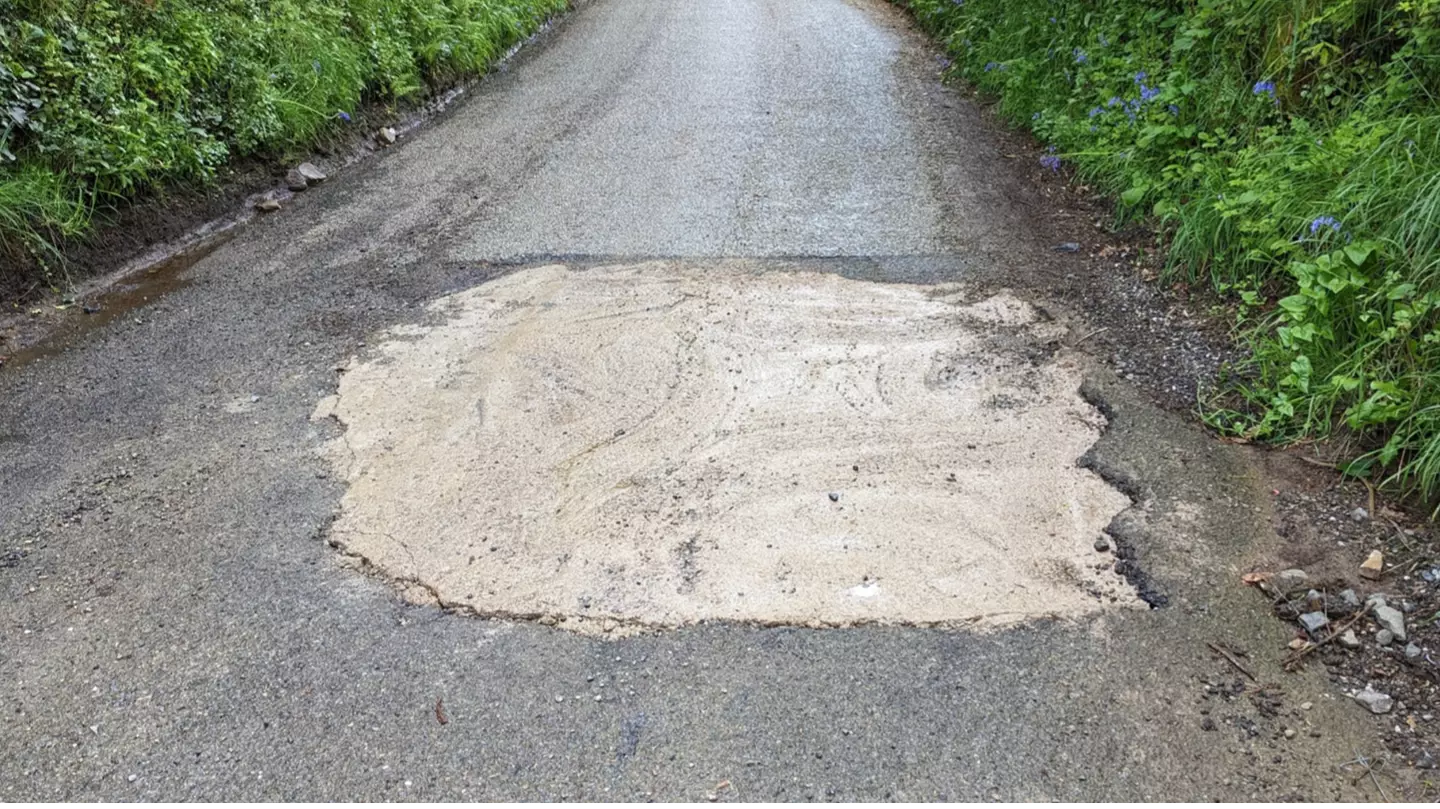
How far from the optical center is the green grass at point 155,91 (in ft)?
14.0

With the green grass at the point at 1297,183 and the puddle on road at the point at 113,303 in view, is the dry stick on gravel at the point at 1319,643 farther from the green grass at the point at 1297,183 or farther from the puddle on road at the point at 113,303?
the puddle on road at the point at 113,303

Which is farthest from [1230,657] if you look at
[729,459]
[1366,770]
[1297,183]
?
[1297,183]

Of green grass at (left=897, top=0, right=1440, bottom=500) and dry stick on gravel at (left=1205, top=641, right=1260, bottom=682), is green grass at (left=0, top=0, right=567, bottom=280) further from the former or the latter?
dry stick on gravel at (left=1205, top=641, right=1260, bottom=682)

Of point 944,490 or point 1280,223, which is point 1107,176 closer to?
point 1280,223

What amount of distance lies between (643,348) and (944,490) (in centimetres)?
139

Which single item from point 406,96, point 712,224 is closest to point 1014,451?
point 712,224

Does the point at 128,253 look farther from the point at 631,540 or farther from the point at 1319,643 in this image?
the point at 1319,643

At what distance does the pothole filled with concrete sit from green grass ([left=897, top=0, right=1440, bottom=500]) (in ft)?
2.38

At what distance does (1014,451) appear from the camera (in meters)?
2.93

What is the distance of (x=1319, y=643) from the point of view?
2213 millimetres

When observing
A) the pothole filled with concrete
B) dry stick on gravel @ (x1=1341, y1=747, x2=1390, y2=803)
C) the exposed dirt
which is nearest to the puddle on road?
the exposed dirt

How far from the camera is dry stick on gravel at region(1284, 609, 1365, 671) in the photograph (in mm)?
2164

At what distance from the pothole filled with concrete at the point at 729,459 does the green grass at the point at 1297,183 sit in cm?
73

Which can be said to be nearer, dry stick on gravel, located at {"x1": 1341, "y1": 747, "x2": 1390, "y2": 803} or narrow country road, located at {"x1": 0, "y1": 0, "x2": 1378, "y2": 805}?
dry stick on gravel, located at {"x1": 1341, "y1": 747, "x2": 1390, "y2": 803}
